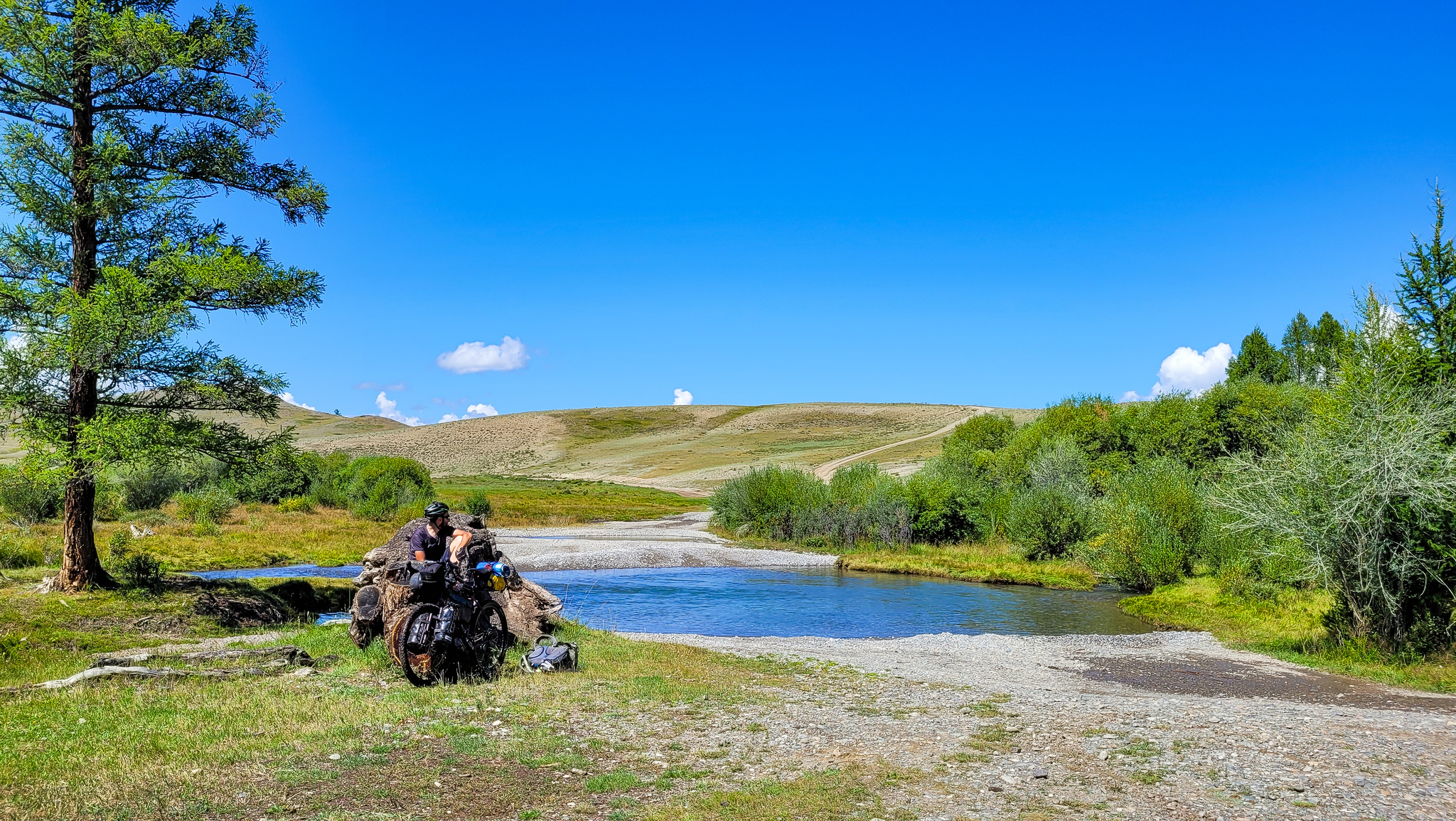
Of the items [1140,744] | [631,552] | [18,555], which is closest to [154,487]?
[18,555]

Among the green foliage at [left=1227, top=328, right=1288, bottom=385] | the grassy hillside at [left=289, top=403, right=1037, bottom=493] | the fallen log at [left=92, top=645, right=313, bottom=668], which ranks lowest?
the fallen log at [left=92, top=645, right=313, bottom=668]

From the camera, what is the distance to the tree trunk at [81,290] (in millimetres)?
17516

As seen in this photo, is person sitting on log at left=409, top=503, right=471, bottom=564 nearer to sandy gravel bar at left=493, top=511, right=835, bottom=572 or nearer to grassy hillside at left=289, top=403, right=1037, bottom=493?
sandy gravel bar at left=493, top=511, right=835, bottom=572

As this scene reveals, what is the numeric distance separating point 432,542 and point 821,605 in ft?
76.0

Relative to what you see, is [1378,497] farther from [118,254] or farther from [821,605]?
[118,254]

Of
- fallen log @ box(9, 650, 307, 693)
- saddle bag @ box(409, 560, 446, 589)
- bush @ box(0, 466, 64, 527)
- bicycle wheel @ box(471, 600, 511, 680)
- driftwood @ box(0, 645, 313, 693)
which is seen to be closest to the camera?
fallen log @ box(9, 650, 307, 693)

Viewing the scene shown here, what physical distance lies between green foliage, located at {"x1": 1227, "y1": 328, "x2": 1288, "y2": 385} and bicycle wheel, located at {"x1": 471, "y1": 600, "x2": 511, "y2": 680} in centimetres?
11058

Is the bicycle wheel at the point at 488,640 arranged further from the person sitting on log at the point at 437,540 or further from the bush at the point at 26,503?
the bush at the point at 26,503

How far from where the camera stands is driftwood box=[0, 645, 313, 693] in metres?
11.5

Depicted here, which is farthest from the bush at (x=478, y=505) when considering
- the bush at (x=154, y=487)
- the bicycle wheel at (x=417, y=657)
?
the bicycle wheel at (x=417, y=657)

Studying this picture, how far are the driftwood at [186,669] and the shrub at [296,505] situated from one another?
184ft

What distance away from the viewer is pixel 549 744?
936 centimetres

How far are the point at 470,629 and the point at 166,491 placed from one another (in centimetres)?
5989

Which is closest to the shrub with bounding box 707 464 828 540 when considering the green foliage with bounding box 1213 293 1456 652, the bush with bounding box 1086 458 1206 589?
the bush with bounding box 1086 458 1206 589
